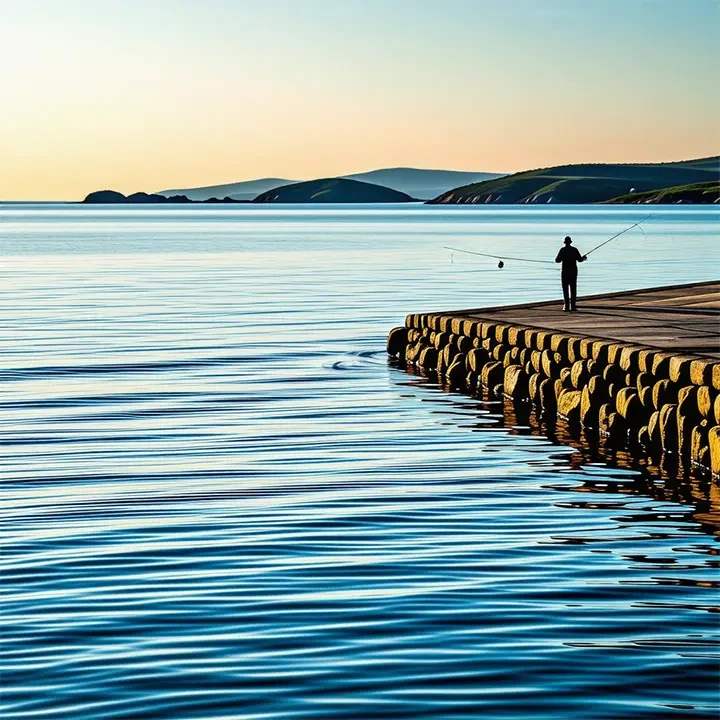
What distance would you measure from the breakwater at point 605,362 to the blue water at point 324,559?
39.0 inches

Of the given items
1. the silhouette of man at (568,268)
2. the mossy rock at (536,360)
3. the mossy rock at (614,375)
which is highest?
the silhouette of man at (568,268)

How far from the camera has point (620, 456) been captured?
63.6 feet

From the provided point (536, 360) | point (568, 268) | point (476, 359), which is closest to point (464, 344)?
point (476, 359)

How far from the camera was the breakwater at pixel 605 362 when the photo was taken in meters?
18.8

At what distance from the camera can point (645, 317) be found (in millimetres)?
28250

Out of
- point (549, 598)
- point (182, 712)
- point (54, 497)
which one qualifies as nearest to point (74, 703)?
point (182, 712)

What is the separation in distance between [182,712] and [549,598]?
3.72 metres

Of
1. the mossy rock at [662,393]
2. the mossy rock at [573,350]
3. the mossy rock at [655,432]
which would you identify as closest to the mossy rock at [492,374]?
the mossy rock at [573,350]

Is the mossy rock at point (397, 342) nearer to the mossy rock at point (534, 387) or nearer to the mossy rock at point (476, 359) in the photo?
the mossy rock at point (476, 359)

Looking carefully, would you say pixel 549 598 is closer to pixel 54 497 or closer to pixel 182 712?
pixel 182 712

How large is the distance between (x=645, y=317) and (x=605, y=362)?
20.9 feet

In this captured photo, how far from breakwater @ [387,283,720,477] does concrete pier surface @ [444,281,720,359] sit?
0.02 meters

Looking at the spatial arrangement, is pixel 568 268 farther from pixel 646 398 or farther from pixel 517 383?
pixel 646 398

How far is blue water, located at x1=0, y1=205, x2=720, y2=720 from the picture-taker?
920cm
